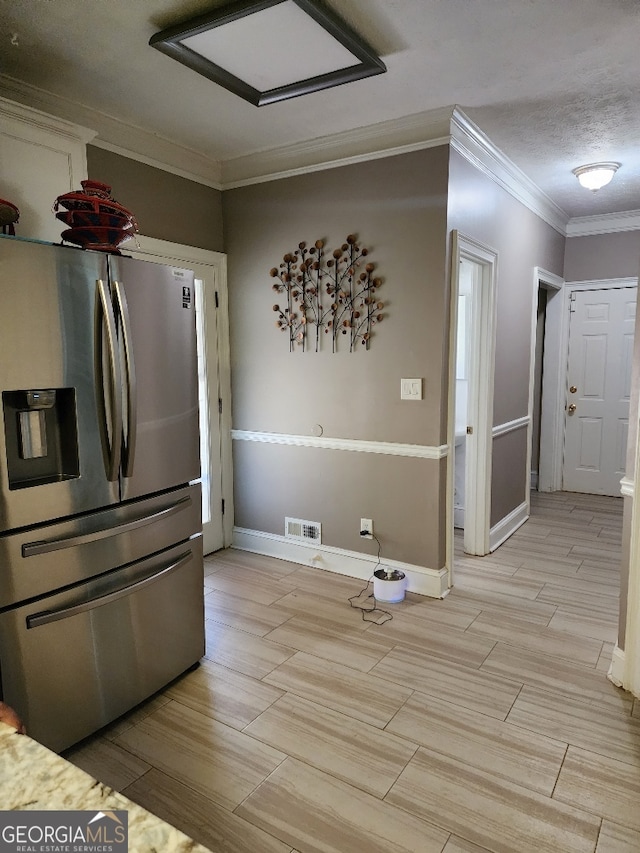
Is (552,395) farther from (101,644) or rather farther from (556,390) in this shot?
(101,644)

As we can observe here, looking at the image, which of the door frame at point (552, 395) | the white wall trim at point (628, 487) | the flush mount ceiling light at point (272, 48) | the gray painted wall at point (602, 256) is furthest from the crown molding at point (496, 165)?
the white wall trim at point (628, 487)

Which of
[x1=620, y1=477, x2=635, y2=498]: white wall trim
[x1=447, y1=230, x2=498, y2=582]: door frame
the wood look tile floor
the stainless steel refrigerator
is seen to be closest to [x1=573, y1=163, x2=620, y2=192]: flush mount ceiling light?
[x1=447, y1=230, x2=498, y2=582]: door frame

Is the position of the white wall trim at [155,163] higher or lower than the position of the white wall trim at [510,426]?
higher

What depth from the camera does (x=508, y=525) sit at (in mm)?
4312

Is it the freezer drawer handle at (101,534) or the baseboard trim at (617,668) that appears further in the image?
the baseboard trim at (617,668)

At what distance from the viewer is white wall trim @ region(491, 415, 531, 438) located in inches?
154

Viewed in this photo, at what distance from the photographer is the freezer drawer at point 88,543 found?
5.78 feet

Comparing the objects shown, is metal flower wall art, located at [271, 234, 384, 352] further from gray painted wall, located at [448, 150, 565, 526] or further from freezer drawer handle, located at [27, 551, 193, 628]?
freezer drawer handle, located at [27, 551, 193, 628]

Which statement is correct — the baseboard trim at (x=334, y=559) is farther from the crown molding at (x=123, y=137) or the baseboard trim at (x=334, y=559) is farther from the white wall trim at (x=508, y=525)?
the crown molding at (x=123, y=137)

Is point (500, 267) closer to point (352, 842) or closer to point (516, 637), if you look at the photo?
point (516, 637)

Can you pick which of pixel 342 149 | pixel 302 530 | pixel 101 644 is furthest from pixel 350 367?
pixel 101 644

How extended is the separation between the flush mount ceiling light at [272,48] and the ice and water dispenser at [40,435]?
1.45 metres

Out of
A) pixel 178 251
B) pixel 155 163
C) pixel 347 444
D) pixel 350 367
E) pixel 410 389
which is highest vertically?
pixel 155 163

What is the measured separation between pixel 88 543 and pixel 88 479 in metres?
0.23
